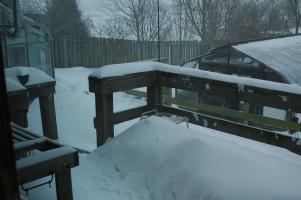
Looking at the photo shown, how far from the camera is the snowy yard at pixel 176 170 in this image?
7.62ft

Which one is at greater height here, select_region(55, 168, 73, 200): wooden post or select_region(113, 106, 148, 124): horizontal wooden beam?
select_region(113, 106, 148, 124): horizontal wooden beam

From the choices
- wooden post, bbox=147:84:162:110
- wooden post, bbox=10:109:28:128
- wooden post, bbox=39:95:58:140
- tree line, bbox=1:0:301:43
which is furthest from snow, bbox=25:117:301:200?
tree line, bbox=1:0:301:43

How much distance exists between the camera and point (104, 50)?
18.3m

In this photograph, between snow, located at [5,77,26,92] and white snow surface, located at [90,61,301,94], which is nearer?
white snow surface, located at [90,61,301,94]

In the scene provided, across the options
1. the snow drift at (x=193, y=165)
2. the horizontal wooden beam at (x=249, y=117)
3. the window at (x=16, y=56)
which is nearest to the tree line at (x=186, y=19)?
the window at (x=16, y=56)

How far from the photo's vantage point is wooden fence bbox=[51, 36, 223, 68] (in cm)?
1731

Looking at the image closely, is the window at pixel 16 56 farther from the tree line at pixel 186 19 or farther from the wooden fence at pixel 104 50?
the tree line at pixel 186 19

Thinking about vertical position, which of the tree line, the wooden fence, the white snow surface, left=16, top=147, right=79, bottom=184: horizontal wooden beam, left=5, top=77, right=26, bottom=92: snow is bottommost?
the wooden fence

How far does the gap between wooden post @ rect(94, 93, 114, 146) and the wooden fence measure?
14.2m

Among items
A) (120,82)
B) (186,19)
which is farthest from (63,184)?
(186,19)

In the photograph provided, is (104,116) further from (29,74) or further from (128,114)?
(29,74)

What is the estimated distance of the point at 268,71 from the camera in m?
8.89

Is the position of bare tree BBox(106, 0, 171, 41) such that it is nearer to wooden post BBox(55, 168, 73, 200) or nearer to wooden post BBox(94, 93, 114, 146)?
wooden post BBox(94, 93, 114, 146)

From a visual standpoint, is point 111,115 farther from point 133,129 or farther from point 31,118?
point 31,118
